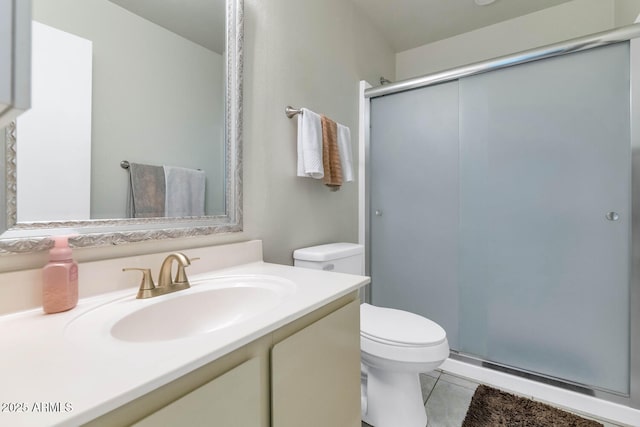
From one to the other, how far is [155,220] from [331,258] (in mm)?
783

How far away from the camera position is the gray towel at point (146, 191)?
90 centimetres

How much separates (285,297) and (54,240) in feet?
1.89

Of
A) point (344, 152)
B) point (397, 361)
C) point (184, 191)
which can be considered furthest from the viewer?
point (344, 152)

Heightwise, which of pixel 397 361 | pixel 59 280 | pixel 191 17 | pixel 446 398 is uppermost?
pixel 191 17

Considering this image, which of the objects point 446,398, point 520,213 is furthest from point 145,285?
point 520,213

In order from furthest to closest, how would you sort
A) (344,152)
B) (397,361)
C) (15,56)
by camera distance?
(344,152)
(397,361)
(15,56)

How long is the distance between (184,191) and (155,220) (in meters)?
0.15

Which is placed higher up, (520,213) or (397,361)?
(520,213)

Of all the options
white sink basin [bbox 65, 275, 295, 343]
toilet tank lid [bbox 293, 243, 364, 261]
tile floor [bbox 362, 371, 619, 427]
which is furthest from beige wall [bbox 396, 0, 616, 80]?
white sink basin [bbox 65, 275, 295, 343]

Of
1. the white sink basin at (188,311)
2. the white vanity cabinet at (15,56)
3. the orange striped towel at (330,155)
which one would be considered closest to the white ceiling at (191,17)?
the orange striped towel at (330,155)

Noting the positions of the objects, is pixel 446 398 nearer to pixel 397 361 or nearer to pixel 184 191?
pixel 397 361

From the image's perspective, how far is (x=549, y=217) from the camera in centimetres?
Result: 156

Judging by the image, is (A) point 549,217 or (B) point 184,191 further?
(A) point 549,217

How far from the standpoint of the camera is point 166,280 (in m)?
0.85
